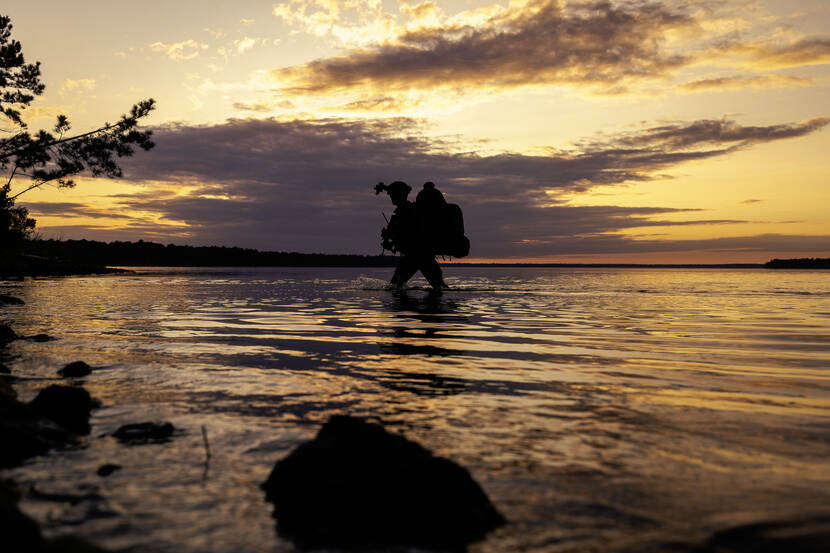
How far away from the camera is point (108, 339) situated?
1565 cm

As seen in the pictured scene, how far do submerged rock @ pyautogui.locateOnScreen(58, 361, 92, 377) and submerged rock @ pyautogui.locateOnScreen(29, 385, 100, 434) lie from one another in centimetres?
326

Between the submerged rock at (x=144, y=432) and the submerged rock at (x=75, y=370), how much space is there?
14.5 ft

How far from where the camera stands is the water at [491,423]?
14.8 feet

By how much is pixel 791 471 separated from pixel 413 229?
3871 cm

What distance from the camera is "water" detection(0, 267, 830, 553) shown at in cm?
451

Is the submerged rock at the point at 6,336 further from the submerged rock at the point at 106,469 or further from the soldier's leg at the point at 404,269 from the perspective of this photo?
the soldier's leg at the point at 404,269

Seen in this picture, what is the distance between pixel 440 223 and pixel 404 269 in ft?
16.0

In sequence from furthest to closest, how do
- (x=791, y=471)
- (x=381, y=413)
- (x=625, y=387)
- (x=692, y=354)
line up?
(x=692, y=354) → (x=625, y=387) → (x=381, y=413) → (x=791, y=471)

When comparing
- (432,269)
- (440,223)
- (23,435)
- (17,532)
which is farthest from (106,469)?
(432,269)

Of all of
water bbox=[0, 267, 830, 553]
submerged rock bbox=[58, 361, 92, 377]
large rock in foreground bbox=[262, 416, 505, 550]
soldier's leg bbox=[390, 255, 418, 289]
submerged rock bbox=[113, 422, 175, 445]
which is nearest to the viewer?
large rock in foreground bbox=[262, 416, 505, 550]

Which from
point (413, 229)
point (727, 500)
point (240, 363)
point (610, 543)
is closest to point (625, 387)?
point (727, 500)

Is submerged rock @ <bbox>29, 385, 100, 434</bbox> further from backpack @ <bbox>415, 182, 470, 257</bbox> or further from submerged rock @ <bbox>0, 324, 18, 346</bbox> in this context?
backpack @ <bbox>415, 182, 470, 257</bbox>

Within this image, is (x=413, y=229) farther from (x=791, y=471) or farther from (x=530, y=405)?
(x=791, y=471)

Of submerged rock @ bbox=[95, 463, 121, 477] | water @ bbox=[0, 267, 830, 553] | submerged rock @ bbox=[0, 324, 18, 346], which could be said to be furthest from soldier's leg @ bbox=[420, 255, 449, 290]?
submerged rock @ bbox=[95, 463, 121, 477]
